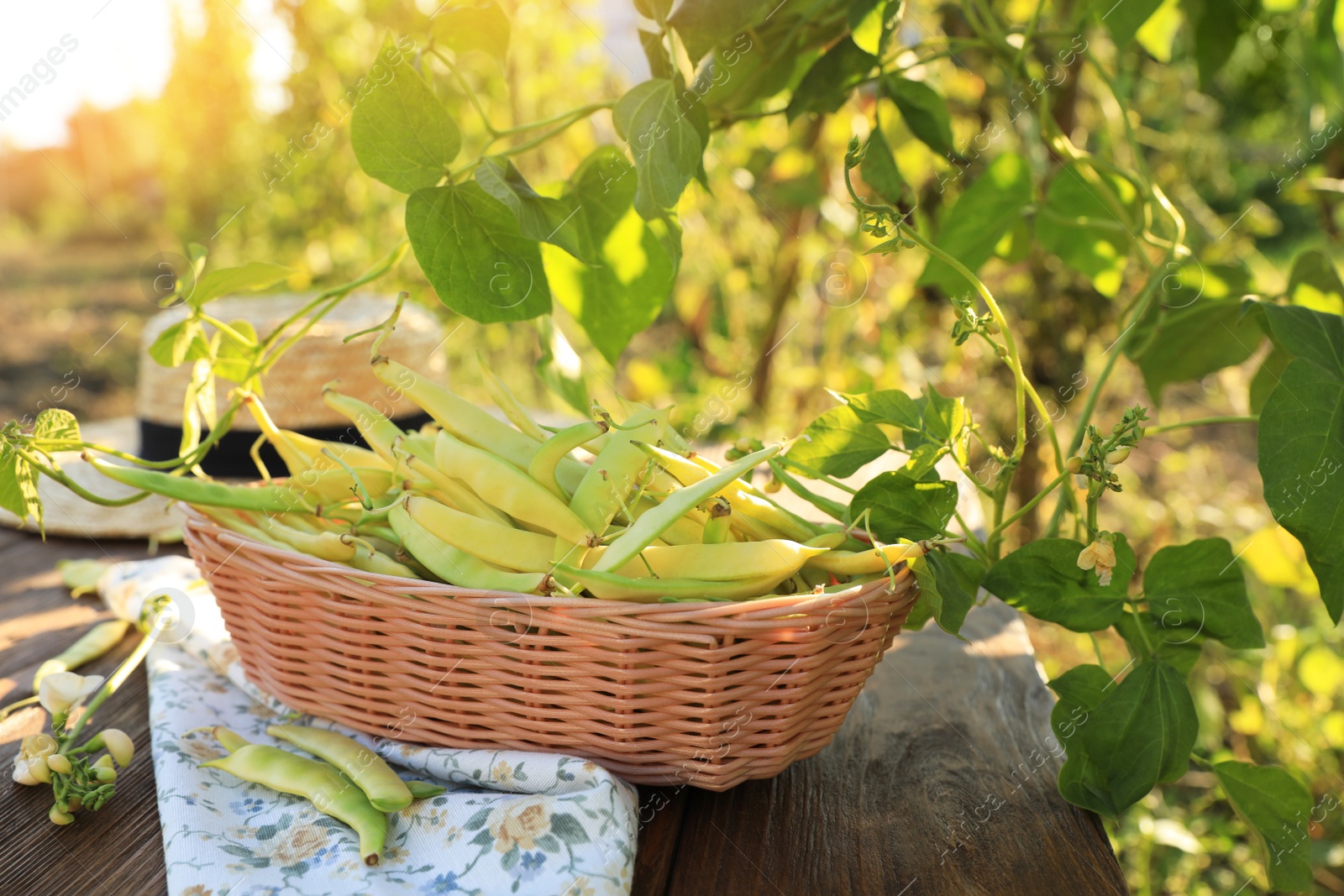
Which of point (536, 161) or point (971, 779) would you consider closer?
point (971, 779)

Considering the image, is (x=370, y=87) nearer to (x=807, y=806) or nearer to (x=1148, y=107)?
(x=807, y=806)

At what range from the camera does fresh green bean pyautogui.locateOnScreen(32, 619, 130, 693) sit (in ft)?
2.37

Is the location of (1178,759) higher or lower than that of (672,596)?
lower

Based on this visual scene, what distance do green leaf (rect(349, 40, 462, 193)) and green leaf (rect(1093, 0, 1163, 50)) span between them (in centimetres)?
45

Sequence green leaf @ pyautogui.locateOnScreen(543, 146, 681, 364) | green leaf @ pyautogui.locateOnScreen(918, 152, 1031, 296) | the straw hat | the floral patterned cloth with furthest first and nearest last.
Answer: the straw hat → green leaf @ pyautogui.locateOnScreen(918, 152, 1031, 296) → green leaf @ pyautogui.locateOnScreen(543, 146, 681, 364) → the floral patterned cloth

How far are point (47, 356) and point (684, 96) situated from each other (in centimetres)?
343

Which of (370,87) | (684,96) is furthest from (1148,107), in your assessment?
(370,87)

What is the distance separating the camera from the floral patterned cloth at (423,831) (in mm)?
483

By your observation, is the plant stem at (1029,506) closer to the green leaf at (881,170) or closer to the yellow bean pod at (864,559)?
the yellow bean pod at (864,559)

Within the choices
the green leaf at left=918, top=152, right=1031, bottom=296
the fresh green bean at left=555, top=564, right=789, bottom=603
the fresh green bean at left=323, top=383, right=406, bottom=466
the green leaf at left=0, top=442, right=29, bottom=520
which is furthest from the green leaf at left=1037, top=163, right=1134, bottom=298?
the green leaf at left=0, top=442, right=29, bottom=520

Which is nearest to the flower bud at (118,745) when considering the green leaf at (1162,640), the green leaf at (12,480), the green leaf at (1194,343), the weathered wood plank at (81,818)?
the weathered wood plank at (81,818)

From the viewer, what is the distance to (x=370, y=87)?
0.54 m

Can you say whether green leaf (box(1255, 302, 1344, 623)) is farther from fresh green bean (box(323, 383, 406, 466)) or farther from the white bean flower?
fresh green bean (box(323, 383, 406, 466))

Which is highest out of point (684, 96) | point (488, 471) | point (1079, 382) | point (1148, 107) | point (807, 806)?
point (684, 96)
